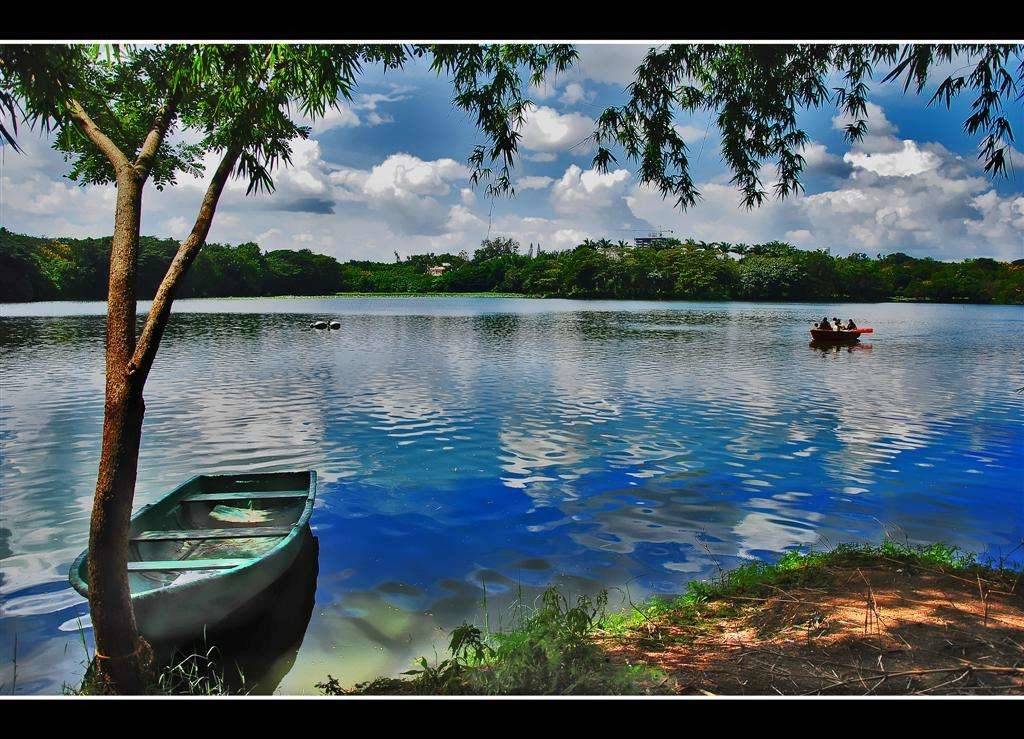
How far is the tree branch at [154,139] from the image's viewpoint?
3.69 metres

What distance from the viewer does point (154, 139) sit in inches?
149

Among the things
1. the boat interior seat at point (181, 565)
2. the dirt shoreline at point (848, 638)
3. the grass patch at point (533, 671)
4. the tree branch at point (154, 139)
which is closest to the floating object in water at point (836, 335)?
the dirt shoreline at point (848, 638)

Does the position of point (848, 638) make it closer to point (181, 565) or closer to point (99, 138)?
point (181, 565)

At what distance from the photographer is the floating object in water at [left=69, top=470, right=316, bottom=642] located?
4613mm

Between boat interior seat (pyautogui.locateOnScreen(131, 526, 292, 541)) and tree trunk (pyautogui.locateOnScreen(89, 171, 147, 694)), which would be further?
boat interior seat (pyautogui.locateOnScreen(131, 526, 292, 541))

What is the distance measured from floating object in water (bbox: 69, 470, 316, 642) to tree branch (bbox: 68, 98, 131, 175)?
248 centimetres

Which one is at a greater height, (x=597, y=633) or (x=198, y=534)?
(x=198, y=534)

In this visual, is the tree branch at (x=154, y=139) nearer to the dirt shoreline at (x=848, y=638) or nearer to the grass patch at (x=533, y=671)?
the grass patch at (x=533, y=671)

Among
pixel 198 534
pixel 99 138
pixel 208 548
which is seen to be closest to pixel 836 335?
pixel 208 548

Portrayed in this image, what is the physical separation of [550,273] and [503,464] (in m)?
31.1

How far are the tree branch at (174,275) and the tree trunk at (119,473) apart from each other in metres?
0.06

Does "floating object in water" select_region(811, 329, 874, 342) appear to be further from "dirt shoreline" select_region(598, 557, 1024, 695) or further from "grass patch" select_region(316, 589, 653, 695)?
"grass patch" select_region(316, 589, 653, 695)

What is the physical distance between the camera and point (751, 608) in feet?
16.8

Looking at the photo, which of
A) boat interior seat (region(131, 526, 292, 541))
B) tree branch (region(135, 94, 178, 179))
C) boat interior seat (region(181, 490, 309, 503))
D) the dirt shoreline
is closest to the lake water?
boat interior seat (region(181, 490, 309, 503))
